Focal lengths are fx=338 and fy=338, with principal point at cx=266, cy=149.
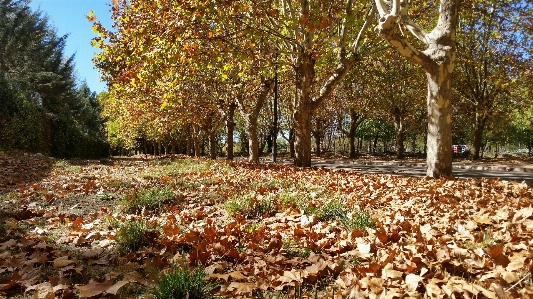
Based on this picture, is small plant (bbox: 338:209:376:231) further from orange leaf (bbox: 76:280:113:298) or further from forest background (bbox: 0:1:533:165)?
forest background (bbox: 0:1:533:165)

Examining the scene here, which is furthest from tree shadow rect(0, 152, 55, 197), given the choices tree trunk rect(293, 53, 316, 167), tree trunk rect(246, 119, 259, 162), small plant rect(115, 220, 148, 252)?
tree trunk rect(246, 119, 259, 162)

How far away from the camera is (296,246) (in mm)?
3443

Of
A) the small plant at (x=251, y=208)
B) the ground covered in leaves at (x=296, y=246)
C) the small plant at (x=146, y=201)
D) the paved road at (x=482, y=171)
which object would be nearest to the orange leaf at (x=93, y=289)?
the ground covered in leaves at (x=296, y=246)

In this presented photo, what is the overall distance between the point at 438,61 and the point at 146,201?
664cm

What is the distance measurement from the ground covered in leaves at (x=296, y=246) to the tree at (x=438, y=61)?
1522mm

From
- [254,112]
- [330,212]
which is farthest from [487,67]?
[330,212]

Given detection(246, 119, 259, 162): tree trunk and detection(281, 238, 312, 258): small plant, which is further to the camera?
detection(246, 119, 259, 162): tree trunk

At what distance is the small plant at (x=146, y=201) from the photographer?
5852 mm

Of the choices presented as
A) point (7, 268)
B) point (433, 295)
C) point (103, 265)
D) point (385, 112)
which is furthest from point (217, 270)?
point (385, 112)

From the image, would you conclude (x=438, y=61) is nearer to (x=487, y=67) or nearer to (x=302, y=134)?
(x=302, y=134)

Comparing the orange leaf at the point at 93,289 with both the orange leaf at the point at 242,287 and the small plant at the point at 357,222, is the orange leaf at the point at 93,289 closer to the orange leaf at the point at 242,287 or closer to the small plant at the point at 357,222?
the orange leaf at the point at 242,287

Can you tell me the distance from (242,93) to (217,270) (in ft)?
53.1

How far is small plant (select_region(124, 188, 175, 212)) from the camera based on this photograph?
5852mm

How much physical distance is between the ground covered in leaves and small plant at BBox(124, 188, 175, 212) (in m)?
0.03
